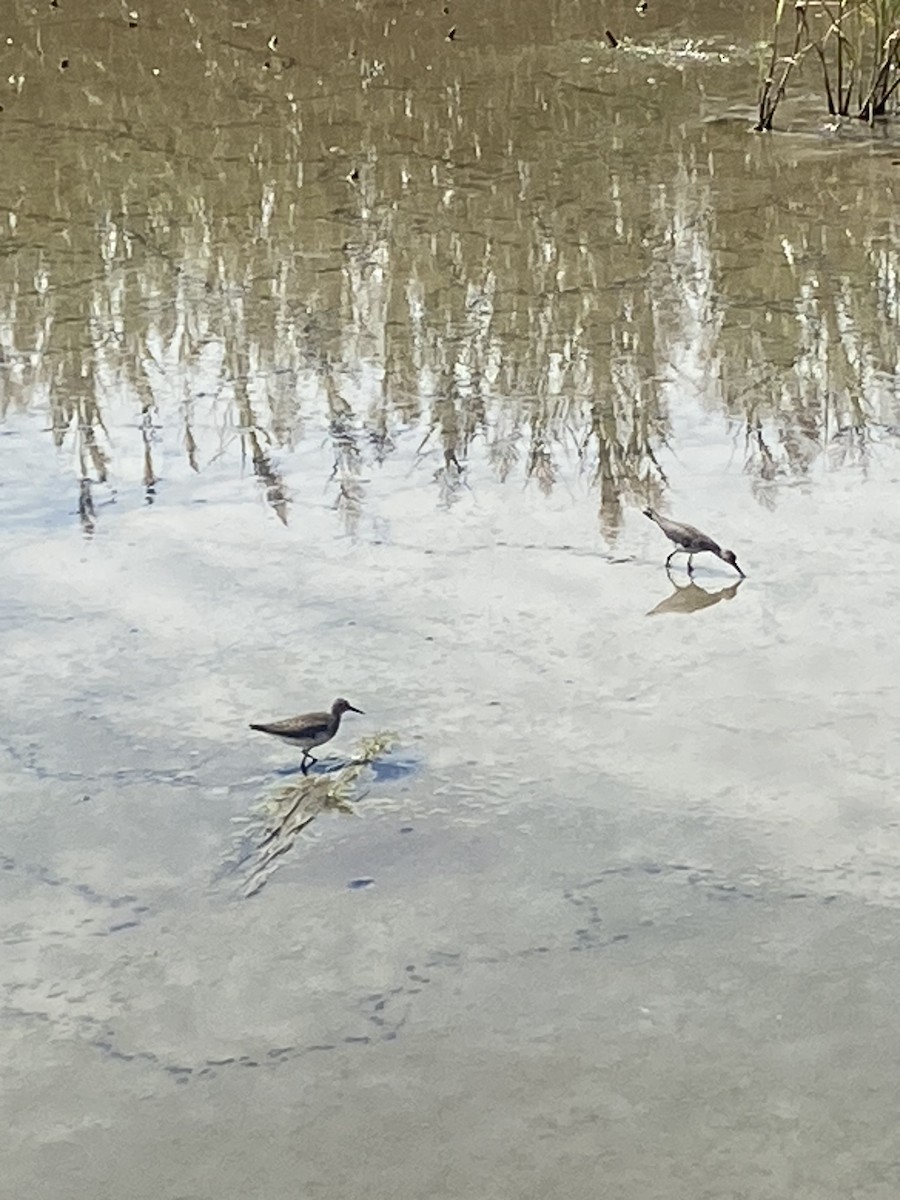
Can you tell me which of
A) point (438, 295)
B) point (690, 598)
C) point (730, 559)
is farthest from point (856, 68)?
point (690, 598)

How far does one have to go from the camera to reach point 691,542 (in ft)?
14.6

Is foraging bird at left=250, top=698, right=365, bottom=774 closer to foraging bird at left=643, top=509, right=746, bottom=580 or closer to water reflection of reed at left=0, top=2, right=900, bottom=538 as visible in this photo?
foraging bird at left=643, top=509, right=746, bottom=580

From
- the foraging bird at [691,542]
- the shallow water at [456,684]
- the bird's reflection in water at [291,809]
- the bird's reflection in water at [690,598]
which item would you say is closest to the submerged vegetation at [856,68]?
the shallow water at [456,684]

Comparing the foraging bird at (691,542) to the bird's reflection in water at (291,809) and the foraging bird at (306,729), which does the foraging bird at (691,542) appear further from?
the foraging bird at (306,729)

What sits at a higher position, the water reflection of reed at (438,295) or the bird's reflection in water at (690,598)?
→ the water reflection of reed at (438,295)

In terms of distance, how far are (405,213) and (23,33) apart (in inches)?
204

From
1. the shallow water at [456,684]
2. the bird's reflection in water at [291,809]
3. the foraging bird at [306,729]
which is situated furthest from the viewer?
the foraging bird at [306,729]

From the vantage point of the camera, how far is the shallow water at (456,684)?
112 inches

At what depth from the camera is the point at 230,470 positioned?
17.5 feet

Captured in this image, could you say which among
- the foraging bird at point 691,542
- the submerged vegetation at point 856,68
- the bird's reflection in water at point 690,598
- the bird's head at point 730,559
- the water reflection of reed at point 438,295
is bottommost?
the bird's reflection in water at point 690,598

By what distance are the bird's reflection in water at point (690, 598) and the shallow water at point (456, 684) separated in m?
0.01

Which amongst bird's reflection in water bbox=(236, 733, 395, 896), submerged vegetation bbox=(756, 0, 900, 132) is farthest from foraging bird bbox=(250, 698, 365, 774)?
submerged vegetation bbox=(756, 0, 900, 132)

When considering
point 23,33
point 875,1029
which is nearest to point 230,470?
point 875,1029

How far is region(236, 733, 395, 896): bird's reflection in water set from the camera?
344 cm
